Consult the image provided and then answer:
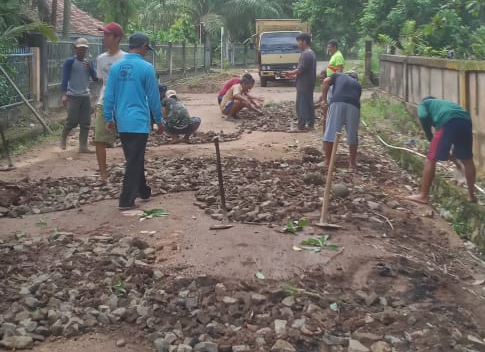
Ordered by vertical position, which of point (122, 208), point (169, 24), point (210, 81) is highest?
point (169, 24)

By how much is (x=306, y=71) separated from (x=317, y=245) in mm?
7096

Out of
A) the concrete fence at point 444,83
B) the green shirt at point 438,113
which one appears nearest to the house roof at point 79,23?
the concrete fence at point 444,83

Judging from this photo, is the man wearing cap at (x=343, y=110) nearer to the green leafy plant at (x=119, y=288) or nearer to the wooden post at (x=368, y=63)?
the green leafy plant at (x=119, y=288)

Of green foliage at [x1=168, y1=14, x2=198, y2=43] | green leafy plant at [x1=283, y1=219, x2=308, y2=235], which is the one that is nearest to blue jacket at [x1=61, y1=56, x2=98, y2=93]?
green leafy plant at [x1=283, y1=219, x2=308, y2=235]

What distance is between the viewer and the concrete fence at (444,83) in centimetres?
860

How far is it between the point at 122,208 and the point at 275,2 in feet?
125

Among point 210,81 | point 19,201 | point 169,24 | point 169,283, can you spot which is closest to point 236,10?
point 169,24

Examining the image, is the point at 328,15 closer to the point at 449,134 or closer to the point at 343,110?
the point at 343,110

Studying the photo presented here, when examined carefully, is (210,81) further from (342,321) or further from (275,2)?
(342,321)

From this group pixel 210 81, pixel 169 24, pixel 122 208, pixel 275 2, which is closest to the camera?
pixel 122 208

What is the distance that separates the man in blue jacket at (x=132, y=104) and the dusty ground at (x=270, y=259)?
0.40 metres

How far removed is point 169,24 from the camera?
128ft

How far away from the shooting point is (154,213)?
6.61 m

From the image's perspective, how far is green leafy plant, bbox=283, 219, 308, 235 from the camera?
5958 mm
